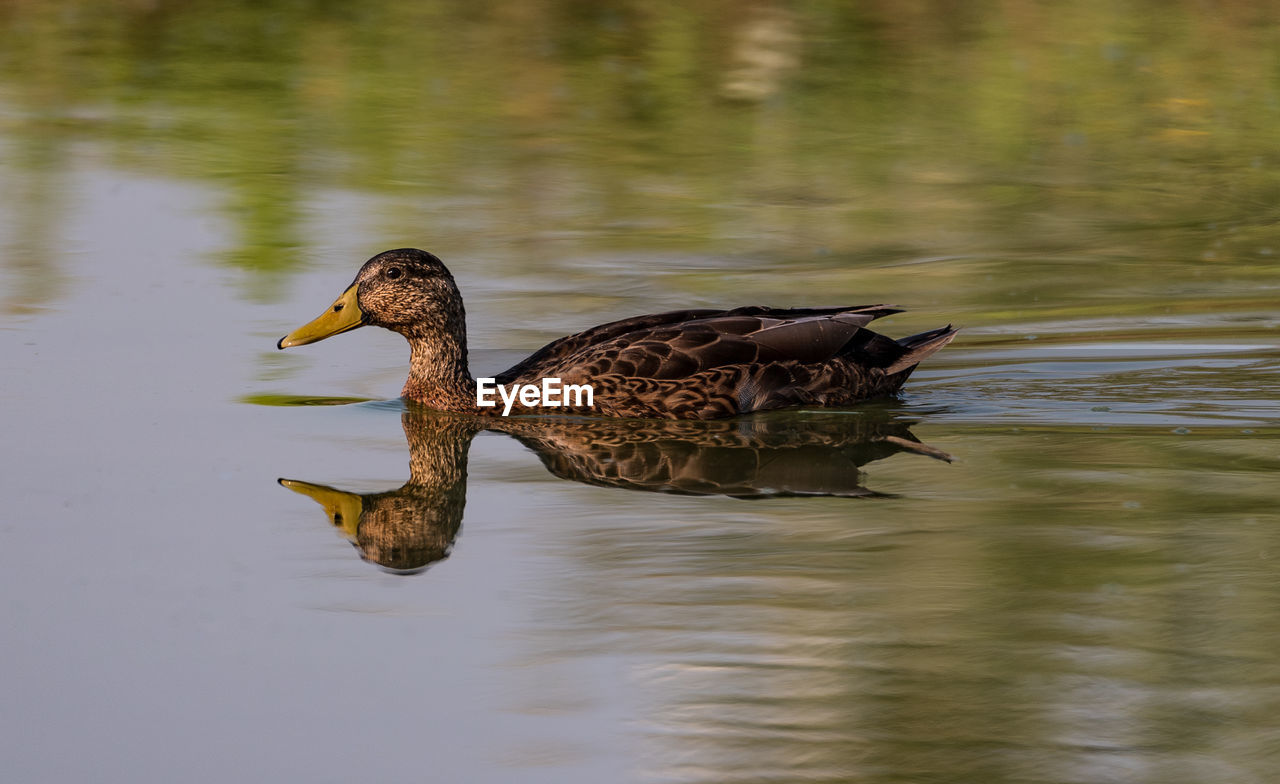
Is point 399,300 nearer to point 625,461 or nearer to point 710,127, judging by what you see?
point 625,461

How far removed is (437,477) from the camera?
28.0 ft

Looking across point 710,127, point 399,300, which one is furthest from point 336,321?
point 710,127

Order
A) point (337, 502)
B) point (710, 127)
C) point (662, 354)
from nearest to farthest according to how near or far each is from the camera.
→ point (337, 502) → point (662, 354) → point (710, 127)

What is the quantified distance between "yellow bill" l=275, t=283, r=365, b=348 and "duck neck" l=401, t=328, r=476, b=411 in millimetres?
331

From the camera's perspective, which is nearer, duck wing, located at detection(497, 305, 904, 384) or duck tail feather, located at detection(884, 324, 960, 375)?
duck wing, located at detection(497, 305, 904, 384)

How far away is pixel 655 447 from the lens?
9.01 meters

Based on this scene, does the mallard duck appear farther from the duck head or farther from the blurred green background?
the blurred green background

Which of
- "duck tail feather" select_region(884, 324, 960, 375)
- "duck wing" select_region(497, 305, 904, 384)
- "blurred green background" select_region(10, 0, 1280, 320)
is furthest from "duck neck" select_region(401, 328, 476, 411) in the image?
"blurred green background" select_region(10, 0, 1280, 320)

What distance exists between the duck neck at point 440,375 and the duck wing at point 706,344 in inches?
9.6

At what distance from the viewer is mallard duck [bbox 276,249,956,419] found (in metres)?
9.49

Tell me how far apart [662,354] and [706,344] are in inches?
8.8

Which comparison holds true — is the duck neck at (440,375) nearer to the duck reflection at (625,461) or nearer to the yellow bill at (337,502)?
the duck reflection at (625,461)

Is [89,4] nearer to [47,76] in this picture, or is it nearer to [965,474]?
[47,76]

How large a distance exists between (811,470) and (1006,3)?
1741cm
